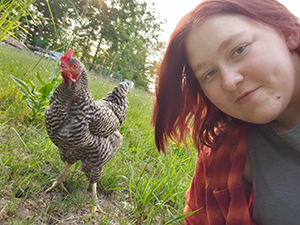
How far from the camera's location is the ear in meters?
1.01

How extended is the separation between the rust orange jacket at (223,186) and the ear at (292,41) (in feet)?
1.70

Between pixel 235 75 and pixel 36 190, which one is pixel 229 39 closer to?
pixel 235 75

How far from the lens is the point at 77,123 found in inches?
59.2

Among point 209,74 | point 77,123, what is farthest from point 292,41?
point 77,123

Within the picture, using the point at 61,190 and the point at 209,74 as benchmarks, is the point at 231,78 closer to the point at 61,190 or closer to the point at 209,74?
the point at 209,74

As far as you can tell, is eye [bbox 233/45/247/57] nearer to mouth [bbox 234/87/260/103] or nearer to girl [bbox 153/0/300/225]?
girl [bbox 153/0/300/225]

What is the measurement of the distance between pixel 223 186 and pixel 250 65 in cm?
76

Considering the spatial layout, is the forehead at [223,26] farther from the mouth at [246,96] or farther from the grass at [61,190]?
the grass at [61,190]

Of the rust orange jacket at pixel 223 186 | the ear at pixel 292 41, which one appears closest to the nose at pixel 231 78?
the ear at pixel 292 41

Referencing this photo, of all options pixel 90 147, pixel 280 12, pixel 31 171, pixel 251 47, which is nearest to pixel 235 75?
pixel 251 47

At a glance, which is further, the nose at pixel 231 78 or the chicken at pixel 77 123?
the chicken at pixel 77 123

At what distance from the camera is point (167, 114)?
1478 mm

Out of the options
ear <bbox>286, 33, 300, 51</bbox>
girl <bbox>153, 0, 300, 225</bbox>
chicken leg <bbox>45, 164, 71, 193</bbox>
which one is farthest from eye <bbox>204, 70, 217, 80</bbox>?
chicken leg <bbox>45, 164, 71, 193</bbox>

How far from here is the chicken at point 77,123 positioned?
4.91 ft
